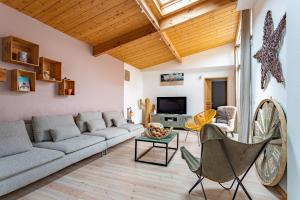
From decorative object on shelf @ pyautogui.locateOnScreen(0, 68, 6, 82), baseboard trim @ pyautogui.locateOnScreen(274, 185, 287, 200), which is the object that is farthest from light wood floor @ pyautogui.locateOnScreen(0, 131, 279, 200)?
decorative object on shelf @ pyautogui.locateOnScreen(0, 68, 6, 82)

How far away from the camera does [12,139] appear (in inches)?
83.8

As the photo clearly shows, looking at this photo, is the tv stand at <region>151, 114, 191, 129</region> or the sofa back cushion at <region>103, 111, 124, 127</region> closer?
the sofa back cushion at <region>103, 111, 124, 127</region>

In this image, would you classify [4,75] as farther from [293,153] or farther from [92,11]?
[293,153]

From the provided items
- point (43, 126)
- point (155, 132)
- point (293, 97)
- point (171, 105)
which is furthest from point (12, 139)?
point (171, 105)

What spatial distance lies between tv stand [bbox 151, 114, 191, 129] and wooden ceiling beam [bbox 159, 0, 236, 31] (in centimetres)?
353

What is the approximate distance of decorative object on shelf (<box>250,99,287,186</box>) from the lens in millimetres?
1739

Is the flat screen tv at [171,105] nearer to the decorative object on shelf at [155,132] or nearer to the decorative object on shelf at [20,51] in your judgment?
the decorative object on shelf at [155,132]

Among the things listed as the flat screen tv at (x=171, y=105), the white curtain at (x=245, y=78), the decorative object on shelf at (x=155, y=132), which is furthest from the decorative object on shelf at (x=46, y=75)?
the flat screen tv at (x=171, y=105)

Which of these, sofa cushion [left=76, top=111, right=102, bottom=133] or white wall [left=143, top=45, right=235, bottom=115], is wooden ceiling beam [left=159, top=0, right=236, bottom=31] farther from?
white wall [left=143, top=45, right=235, bottom=115]

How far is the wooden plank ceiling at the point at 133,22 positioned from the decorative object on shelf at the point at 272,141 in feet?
7.26

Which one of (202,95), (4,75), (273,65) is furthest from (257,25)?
(4,75)

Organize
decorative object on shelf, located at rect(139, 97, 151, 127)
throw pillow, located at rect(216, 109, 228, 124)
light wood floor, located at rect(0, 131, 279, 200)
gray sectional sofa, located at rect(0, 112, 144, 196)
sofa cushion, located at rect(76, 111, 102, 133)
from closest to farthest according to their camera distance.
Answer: gray sectional sofa, located at rect(0, 112, 144, 196) < light wood floor, located at rect(0, 131, 279, 200) < sofa cushion, located at rect(76, 111, 102, 133) < throw pillow, located at rect(216, 109, 228, 124) < decorative object on shelf, located at rect(139, 97, 151, 127)

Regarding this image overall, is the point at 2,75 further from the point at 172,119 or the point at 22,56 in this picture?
the point at 172,119

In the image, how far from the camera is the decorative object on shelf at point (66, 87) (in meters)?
3.36
